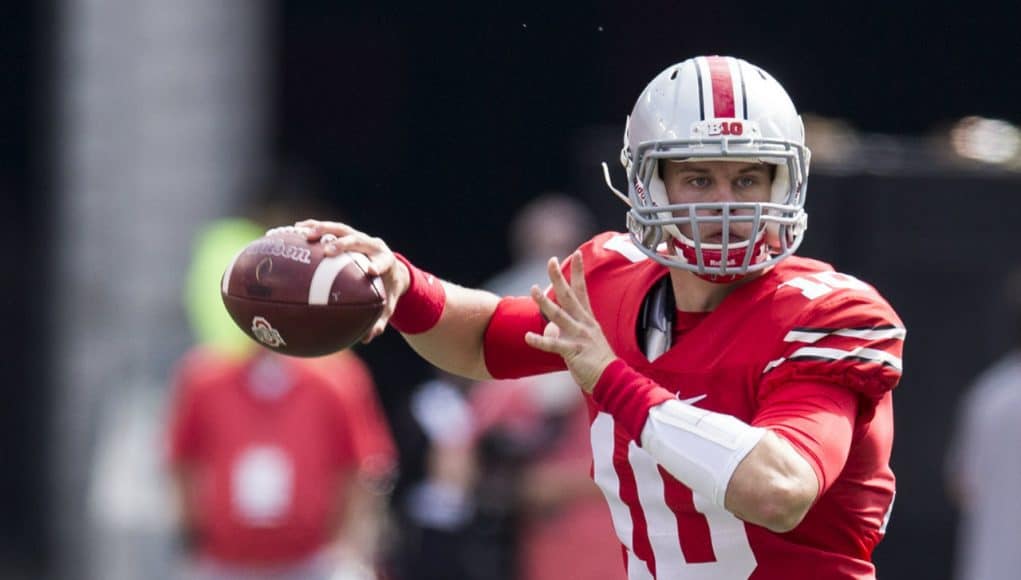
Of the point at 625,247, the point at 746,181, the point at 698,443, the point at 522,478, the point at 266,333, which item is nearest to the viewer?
the point at 698,443

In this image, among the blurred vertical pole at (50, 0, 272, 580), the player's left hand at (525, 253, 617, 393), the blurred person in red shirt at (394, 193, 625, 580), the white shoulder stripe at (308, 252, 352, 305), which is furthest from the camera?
the blurred vertical pole at (50, 0, 272, 580)

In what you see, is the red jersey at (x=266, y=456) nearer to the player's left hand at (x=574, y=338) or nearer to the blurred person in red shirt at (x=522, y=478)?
the blurred person in red shirt at (x=522, y=478)

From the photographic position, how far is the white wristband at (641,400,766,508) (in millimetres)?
3668

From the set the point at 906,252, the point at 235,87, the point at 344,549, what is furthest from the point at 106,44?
the point at 906,252

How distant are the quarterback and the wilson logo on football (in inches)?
8.2

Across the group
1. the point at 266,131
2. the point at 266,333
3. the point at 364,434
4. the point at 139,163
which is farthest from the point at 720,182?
the point at 139,163

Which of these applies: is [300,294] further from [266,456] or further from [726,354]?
[266,456]

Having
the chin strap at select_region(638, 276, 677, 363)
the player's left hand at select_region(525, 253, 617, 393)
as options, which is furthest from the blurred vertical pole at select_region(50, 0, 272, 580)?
the player's left hand at select_region(525, 253, 617, 393)

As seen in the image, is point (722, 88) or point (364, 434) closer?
point (722, 88)

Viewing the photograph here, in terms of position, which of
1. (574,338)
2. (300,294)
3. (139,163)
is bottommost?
(139,163)

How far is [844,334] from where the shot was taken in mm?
3838

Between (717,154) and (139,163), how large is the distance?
22.8ft

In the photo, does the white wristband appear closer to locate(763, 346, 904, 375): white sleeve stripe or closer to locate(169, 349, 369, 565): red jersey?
locate(763, 346, 904, 375): white sleeve stripe

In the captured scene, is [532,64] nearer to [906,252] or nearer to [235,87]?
[235,87]
